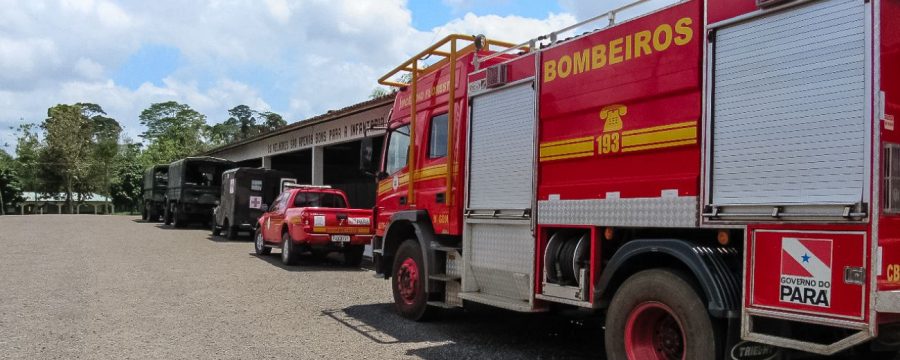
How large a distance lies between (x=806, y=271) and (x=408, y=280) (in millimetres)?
4986

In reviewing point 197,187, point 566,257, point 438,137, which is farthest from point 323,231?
point 197,187

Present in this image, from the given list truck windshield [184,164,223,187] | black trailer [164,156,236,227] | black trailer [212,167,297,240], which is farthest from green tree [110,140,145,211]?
black trailer [212,167,297,240]

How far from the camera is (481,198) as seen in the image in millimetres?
6750

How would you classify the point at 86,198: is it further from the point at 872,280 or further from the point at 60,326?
the point at 872,280

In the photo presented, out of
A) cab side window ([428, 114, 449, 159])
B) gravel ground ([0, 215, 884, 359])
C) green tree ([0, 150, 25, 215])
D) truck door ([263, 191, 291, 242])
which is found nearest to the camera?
gravel ground ([0, 215, 884, 359])

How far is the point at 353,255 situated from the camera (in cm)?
1474

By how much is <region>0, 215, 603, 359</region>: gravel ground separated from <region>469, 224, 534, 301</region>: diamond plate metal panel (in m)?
0.64

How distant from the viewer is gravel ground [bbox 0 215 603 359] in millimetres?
6457

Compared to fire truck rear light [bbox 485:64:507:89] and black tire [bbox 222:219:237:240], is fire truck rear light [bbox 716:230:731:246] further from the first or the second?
black tire [bbox 222:219:237:240]

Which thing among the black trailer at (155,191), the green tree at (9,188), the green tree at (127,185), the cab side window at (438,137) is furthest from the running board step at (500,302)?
the green tree at (9,188)

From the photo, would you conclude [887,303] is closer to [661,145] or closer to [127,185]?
[661,145]

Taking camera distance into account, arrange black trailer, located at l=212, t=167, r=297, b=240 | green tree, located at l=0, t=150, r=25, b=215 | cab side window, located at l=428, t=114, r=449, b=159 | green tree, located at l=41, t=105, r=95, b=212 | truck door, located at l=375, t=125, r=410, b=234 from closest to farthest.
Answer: cab side window, located at l=428, t=114, r=449, b=159, truck door, located at l=375, t=125, r=410, b=234, black trailer, located at l=212, t=167, r=297, b=240, green tree, located at l=41, t=105, r=95, b=212, green tree, located at l=0, t=150, r=25, b=215

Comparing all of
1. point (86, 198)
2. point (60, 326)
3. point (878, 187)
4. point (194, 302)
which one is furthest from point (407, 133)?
point (86, 198)

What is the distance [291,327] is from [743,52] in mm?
5396
